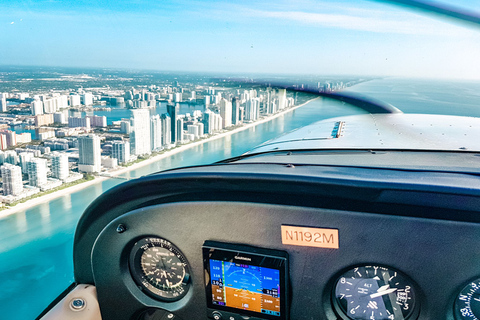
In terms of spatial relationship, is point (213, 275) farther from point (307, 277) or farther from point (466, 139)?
point (466, 139)

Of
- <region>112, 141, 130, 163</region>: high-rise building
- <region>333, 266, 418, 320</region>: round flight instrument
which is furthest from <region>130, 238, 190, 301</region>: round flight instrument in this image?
<region>112, 141, 130, 163</region>: high-rise building

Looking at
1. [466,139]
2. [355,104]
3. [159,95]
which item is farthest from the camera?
[159,95]

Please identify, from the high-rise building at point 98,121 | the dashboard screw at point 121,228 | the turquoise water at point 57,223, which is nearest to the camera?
the dashboard screw at point 121,228

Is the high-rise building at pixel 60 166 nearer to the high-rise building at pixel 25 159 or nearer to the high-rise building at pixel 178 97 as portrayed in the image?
the high-rise building at pixel 25 159

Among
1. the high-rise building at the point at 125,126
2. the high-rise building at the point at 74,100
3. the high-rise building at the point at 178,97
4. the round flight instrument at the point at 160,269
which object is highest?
the high-rise building at the point at 178,97

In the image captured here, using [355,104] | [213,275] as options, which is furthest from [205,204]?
[355,104]

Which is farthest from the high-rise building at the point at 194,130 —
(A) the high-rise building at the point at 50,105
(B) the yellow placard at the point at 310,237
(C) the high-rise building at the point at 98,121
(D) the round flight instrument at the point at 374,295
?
(D) the round flight instrument at the point at 374,295
